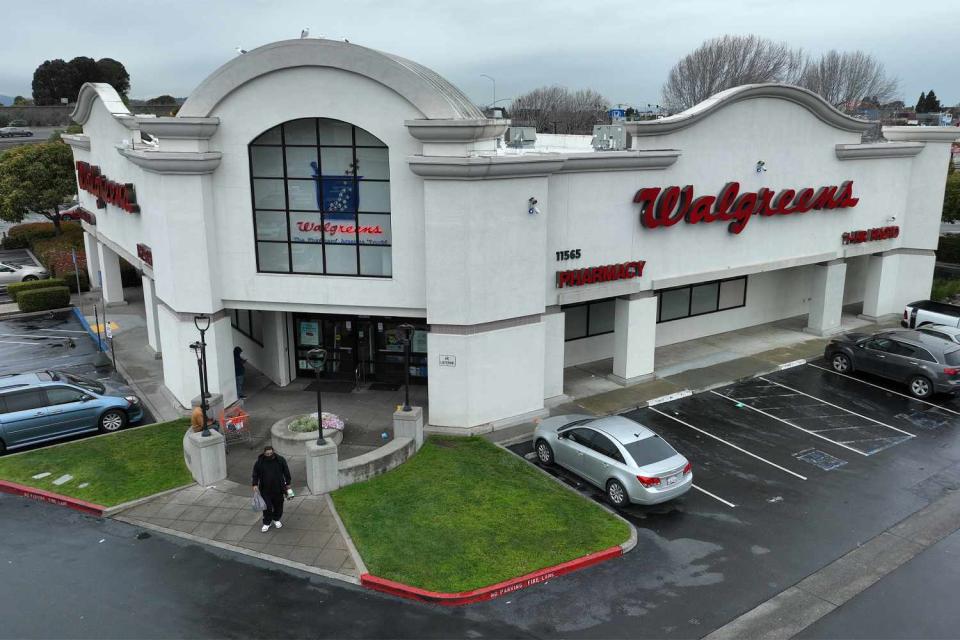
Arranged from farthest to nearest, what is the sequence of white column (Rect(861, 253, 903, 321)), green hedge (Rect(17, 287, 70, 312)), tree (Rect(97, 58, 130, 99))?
tree (Rect(97, 58, 130, 99)), green hedge (Rect(17, 287, 70, 312)), white column (Rect(861, 253, 903, 321))

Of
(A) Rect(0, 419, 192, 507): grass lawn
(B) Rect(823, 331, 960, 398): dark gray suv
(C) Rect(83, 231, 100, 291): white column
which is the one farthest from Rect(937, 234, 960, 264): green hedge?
(C) Rect(83, 231, 100, 291): white column

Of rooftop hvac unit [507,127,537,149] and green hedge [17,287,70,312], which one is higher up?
rooftop hvac unit [507,127,537,149]

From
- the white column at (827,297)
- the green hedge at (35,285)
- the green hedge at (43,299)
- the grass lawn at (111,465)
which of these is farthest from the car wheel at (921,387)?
the green hedge at (35,285)

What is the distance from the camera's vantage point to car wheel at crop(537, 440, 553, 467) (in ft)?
59.8

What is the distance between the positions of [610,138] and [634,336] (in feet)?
21.2

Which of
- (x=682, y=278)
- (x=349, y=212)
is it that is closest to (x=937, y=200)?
(x=682, y=278)

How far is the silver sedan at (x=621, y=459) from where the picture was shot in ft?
51.5

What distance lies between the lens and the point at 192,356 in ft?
68.5

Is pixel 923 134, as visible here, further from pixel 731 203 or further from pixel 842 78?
pixel 842 78

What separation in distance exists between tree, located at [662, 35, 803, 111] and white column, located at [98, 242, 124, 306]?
66.1 m

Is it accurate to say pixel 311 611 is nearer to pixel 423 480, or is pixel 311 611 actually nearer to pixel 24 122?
pixel 423 480

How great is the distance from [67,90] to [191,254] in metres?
112

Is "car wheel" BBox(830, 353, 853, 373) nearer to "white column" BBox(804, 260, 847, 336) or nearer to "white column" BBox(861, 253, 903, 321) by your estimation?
"white column" BBox(804, 260, 847, 336)

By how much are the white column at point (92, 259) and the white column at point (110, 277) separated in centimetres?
195
